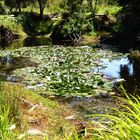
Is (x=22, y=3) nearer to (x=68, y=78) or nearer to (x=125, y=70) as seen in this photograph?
(x=125, y=70)

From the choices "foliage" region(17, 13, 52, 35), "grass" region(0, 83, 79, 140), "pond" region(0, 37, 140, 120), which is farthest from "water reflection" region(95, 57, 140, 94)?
"foliage" region(17, 13, 52, 35)

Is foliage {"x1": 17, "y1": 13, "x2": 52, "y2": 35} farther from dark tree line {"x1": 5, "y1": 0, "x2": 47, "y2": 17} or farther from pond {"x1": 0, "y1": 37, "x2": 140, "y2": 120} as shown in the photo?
pond {"x1": 0, "y1": 37, "x2": 140, "y2": 120}

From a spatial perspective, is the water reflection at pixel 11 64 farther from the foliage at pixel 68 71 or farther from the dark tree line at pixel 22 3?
the dark tree line at pixel 22 3

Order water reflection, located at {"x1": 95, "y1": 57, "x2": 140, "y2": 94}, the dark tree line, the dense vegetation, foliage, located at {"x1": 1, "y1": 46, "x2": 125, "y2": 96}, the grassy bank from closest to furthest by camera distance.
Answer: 1. the dense vegetation
2. the grassy bank
3. foliage, located at {"x1": 1, "y1": 46, "x2": 125, "y2": 96}
4. water reflection, located at {"x1": 95, "y1": 57, "x2": 140, "y2": 94}
5. the dark tree line

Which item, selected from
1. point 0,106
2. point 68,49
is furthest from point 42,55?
point 0,106

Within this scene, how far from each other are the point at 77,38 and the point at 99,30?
2.41 m

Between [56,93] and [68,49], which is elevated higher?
[56,93]

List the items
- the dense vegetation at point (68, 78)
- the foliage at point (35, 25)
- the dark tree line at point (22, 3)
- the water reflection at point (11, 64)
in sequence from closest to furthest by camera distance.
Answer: the dense vegetation at point (68, 78), the water reflection at point (11, 64), the foliage at point (35, 25), the dark tree line at point (22, 3)

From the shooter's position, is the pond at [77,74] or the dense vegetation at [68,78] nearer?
the dense vegetation at [68,78]

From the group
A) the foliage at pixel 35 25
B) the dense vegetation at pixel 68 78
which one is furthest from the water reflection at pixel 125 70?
the foliage at pixel 35 25

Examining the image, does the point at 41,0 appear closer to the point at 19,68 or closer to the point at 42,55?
the point at 42,55

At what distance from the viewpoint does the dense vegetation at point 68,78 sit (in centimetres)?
542

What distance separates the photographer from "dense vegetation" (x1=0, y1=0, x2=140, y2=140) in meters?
5.42

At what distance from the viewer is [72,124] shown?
927cm
